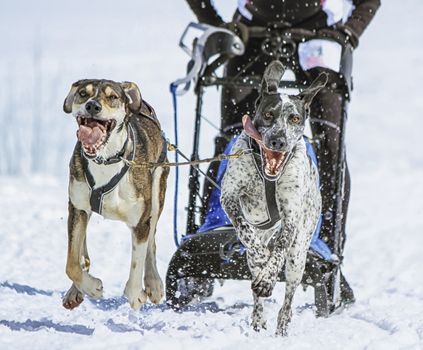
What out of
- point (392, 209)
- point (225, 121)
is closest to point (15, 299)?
point (225, 121)

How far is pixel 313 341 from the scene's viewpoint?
3533 millimetres

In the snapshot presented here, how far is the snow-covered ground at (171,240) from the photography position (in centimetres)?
366

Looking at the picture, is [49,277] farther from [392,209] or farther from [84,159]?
[392,209]

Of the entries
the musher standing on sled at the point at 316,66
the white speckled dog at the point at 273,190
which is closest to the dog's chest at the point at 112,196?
the white speckled dog at the point at 273,190

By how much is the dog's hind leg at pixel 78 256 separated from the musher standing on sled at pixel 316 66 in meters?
1.08

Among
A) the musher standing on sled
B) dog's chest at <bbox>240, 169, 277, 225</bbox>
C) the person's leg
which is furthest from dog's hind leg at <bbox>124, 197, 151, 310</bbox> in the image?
A: the person's leg

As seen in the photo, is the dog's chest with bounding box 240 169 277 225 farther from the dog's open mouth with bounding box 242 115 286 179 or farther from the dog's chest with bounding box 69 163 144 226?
the dog's chest with bounding box 69 163 144 226

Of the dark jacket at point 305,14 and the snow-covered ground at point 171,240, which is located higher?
→ the dark jacket at point 305,14

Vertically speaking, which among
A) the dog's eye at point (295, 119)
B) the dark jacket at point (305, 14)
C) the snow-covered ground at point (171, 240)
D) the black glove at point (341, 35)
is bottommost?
the snow-covered ground at point (171, 240)

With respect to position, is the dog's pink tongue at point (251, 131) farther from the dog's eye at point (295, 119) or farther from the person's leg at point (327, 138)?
the person's leg at point (327, 138)

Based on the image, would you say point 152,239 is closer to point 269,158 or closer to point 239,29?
point 269,158

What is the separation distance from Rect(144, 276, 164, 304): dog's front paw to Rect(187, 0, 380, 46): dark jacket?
1495mm

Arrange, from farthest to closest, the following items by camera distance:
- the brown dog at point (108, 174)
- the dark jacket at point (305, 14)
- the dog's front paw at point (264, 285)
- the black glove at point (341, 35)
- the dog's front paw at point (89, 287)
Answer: the dark jacket at point (305, 14) → the black glove at point (341, 35) → the dog's front paw at point (89, 287) → the dog's front paw at point (264, 285) → the brown dog at point (108, 174)

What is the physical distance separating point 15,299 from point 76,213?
1.00 metres
